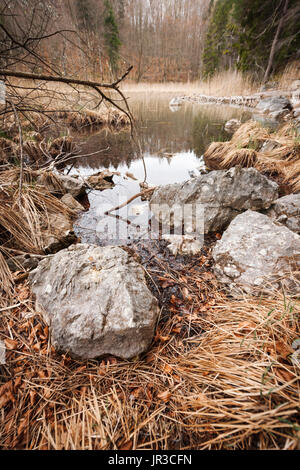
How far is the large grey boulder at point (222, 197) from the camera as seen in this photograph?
2.07 m

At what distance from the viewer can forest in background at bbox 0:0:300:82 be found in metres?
1.54

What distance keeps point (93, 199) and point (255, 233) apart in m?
2.20

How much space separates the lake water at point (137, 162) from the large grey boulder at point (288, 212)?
57.7 inches

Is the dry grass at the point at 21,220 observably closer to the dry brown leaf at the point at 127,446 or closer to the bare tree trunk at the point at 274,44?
the dry brown leaf at the point at 127,446

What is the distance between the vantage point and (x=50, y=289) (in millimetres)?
1116

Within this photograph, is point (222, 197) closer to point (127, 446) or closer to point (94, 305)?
point (94, 305)

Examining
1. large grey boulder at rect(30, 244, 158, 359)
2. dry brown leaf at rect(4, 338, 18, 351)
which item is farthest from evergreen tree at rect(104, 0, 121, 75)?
dry brown leaf at rect(4, 338, 18, 351)

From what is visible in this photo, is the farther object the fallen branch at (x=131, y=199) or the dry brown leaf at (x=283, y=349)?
the fallen branch at (x=131, y=199)

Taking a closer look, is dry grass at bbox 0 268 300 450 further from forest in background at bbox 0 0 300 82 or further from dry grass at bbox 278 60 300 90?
dry grass at bbox 278 60 300 90

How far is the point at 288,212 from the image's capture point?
75.1 inches

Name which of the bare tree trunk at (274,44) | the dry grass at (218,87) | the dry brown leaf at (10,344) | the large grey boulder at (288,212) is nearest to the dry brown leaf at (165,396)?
the dry brown leaf at (10,344)

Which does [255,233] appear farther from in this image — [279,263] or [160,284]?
[160,284]

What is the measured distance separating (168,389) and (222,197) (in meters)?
1.84

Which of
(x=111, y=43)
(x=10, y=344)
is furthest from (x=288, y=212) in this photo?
(x=111, y=43)
